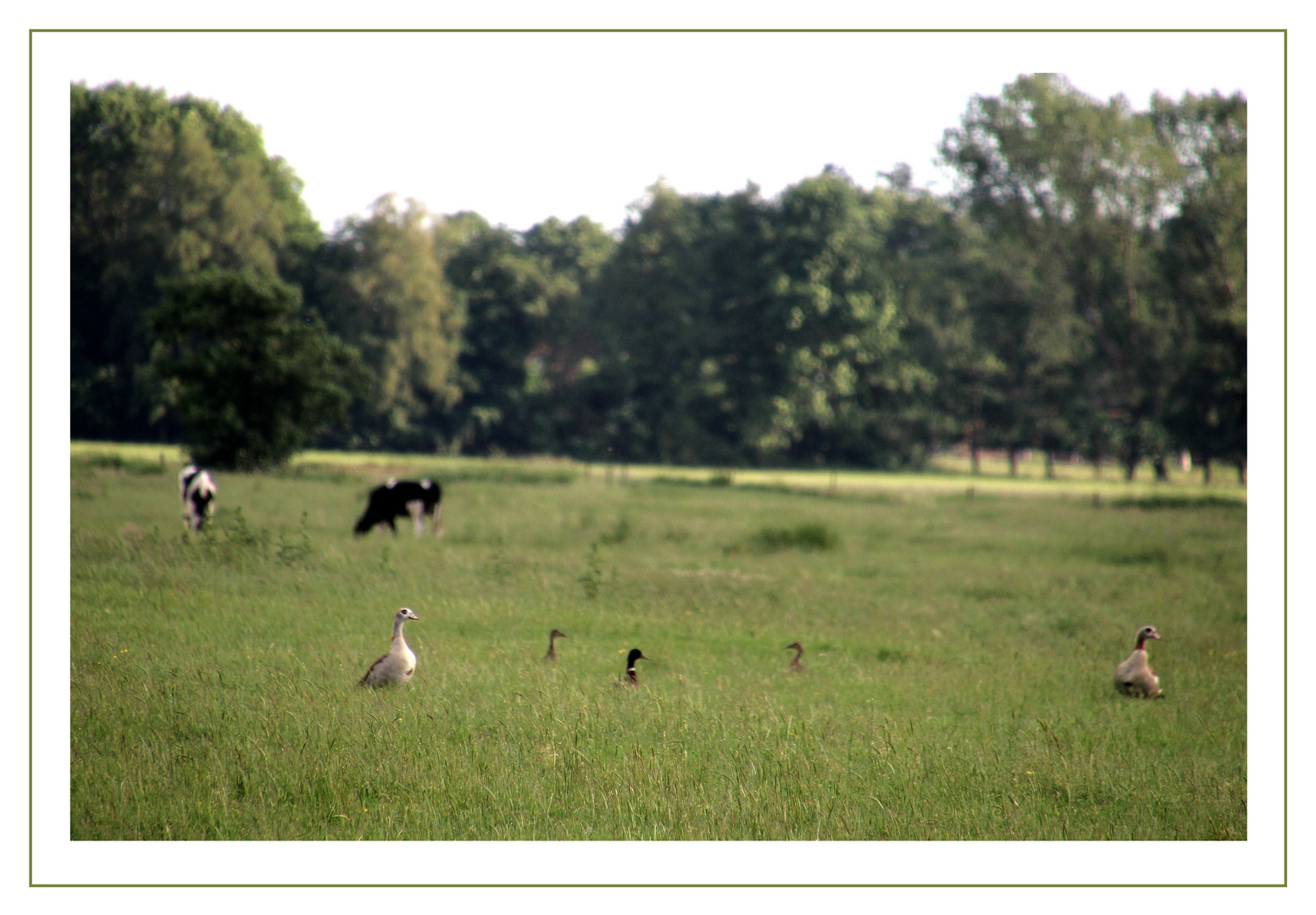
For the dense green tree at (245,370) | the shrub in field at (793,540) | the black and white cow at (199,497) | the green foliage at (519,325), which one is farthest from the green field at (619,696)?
the green foliage at (519,325)

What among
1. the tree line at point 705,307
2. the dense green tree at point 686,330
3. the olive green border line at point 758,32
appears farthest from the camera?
the dense green tree at point 686,330

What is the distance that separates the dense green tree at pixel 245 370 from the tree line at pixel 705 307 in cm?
7

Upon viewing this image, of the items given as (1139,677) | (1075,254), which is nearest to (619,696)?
(1139,677)

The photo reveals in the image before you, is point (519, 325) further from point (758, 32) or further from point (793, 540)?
point (758, 32)

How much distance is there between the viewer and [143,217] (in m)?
17.9

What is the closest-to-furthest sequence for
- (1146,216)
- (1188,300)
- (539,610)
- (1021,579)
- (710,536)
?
(539,610), (1021,579), (710,536), (1188,300), (1146,216)

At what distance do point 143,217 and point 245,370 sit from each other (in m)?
6.61

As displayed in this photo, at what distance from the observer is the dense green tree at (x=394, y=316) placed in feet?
105

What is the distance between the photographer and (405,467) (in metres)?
31.3

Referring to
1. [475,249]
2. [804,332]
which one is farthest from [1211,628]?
[804,332]

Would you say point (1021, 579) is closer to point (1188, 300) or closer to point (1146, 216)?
point (1188, 300)

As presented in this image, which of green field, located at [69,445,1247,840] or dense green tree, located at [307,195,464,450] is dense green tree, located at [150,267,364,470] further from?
green field, located at [69,445,1247,840]
